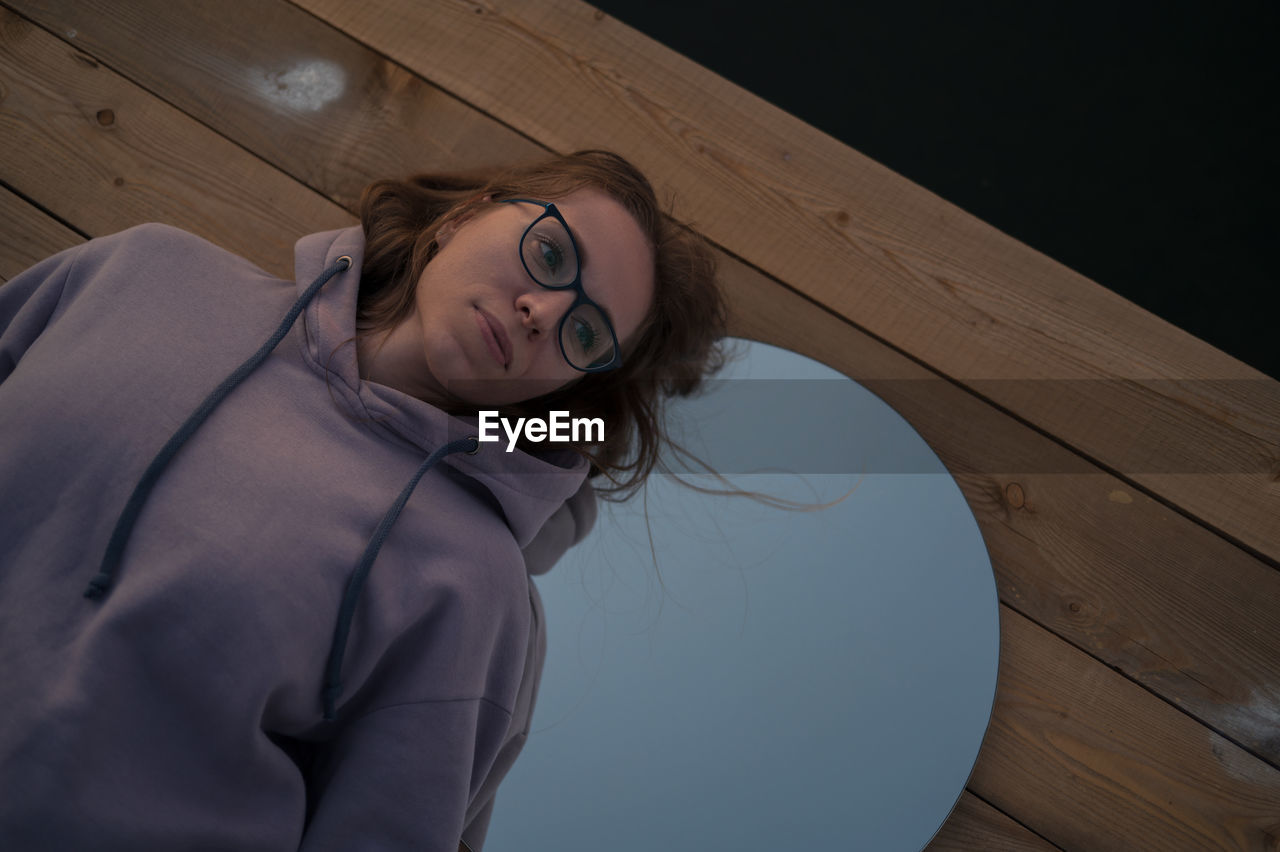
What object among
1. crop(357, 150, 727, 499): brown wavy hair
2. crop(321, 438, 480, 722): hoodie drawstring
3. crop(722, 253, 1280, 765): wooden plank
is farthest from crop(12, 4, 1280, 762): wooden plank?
crop(321, 438, 480, 722): hoodie drawstring

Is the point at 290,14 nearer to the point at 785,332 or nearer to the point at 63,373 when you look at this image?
the point at 63,373

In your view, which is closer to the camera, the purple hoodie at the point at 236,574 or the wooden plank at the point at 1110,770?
the purple hoodie at the point at 236,574

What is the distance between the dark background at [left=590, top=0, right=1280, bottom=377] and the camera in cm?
139

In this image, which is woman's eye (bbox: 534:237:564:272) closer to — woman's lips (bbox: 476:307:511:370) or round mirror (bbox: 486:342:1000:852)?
woman's lips (bbox: 476:307:511:370)

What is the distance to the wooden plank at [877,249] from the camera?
1.01 meters

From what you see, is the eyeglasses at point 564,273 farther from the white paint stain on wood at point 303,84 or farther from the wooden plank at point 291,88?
the white paint stain on wood at point 303,84

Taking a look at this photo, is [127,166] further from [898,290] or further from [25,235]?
[898,290]

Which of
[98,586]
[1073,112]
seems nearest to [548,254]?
[98,586]

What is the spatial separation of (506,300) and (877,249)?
511 mm

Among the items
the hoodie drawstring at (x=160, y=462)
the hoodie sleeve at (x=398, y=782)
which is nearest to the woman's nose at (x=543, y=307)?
the hoodie drawstring at (x=160, y=462)

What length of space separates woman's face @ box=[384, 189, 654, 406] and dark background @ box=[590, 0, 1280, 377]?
30.1 inches

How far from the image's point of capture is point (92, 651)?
646mm

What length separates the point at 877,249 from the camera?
1.07 meters

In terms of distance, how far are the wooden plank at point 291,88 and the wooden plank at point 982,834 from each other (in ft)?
2.82
